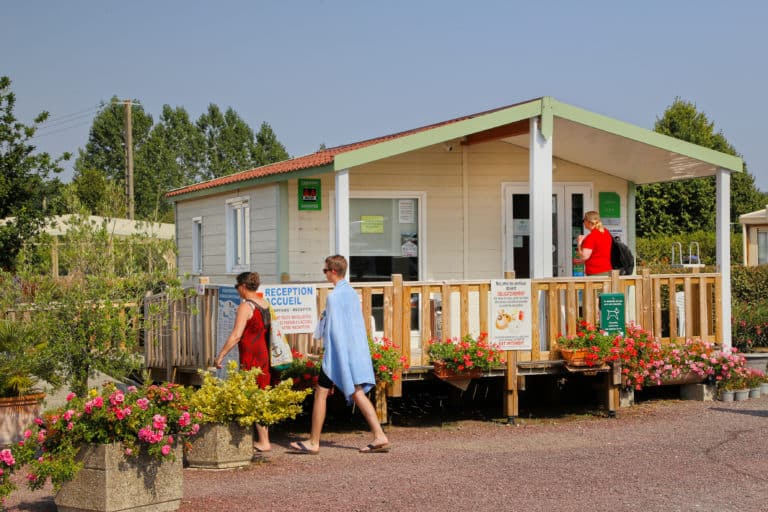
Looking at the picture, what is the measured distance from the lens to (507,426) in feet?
35.8

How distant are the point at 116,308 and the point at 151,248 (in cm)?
69

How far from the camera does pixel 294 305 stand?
1025cm

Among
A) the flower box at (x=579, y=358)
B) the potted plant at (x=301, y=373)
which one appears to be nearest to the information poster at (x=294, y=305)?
the potted plant at (x=301, y=373)

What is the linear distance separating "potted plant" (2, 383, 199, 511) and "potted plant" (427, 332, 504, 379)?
3985 millimetres

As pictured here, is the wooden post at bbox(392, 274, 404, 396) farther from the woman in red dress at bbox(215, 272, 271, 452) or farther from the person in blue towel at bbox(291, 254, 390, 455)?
the woman in red dress at bbox(215, 272, 271, 452)

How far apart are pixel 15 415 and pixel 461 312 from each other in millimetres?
4512

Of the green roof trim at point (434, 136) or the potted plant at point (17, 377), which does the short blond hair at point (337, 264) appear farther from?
the potted plant at point (17, 377)

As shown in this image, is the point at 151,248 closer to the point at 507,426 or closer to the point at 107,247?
the point at 107,247

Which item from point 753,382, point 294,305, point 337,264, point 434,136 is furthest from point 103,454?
point 753,382

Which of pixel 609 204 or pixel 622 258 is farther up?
pixel 609 204

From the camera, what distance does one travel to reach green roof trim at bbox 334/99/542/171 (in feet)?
35.3

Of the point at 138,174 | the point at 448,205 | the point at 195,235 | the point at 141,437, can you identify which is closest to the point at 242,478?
the point at 141,437

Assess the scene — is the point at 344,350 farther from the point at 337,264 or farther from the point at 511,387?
the point at 511,387

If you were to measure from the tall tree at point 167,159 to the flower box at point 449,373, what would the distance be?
43.4m
